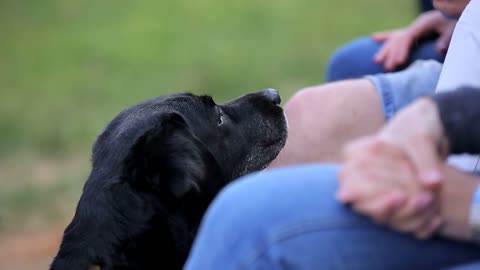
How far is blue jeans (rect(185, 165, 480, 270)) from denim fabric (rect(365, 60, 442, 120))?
0.96 m

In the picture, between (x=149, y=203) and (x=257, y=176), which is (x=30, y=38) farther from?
(x=257, y=176)

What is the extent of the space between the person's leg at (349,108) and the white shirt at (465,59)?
23cm

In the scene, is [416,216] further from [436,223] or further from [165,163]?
[165,163]

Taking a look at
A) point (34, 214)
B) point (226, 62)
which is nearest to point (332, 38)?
point (226, 62)

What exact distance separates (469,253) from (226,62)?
7.47 meters

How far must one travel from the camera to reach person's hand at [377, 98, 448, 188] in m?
1.46

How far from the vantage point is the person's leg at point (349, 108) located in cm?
247

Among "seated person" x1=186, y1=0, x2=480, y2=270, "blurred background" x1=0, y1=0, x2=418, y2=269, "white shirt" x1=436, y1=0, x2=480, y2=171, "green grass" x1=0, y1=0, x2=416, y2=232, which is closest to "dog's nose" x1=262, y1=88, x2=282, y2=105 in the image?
"white shirt" x1=436, y1=0, x2=480, y2=171

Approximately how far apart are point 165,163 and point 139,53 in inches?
280

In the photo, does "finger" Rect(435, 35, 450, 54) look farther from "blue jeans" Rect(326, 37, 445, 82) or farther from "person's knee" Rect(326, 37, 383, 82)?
"person's knee" Rect(326, 37, 383, 82)

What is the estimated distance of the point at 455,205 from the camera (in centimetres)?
150

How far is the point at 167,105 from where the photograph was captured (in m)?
2.69

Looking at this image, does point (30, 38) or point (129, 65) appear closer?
point (129, 65)

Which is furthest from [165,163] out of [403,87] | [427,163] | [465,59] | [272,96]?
[427,163]
